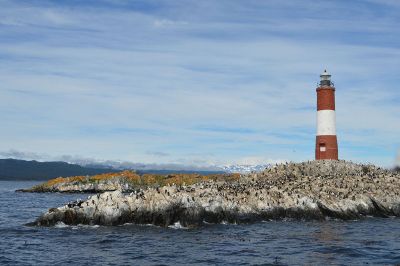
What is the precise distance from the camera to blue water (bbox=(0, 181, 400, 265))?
28531 mm

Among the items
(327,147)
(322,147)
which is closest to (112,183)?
(322,147)

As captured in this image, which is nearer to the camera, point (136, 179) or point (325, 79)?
point (325, 79)

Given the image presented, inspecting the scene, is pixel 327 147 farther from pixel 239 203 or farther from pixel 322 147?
pixel 239 203

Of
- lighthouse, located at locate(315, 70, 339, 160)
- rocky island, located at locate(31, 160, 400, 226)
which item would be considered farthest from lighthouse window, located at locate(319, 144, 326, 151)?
rocky island, located at locate(31, 160, 400, 226)

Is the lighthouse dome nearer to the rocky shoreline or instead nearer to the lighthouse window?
the lighthouse window

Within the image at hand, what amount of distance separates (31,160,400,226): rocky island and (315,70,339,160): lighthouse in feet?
34.1

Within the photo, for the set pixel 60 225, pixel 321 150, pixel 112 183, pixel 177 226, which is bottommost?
pixel 60 225

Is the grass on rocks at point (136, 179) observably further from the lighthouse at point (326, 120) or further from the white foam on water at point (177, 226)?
the white foam on water at point (177, 226)

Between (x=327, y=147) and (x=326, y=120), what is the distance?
374 centimetres

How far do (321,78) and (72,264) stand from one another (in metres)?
50.7

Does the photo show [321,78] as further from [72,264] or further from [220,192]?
[72,264]

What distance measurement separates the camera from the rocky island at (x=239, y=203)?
137 ft

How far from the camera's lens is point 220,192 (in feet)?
155

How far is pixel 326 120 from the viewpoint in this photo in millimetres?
69375
